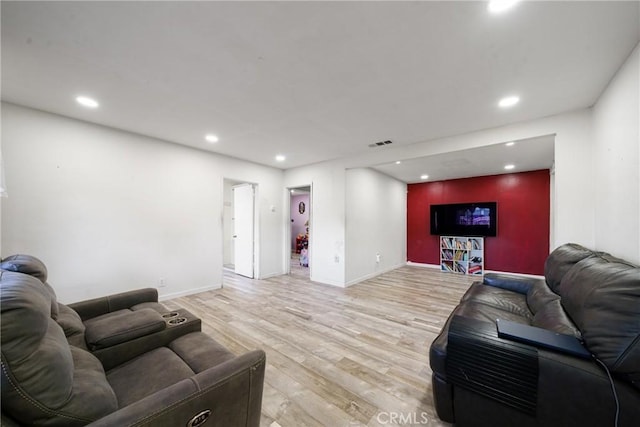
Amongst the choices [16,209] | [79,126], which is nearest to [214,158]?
[79,126]

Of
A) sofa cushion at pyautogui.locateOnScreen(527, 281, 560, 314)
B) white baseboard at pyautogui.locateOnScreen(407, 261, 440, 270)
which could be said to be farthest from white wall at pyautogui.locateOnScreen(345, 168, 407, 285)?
sofa cushion at pyautogui.locateOnScreen(527, 281, 560, 314)

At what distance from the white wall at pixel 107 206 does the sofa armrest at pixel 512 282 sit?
4186 millimetres

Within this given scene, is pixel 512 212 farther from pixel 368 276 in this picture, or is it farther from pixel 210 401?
pixel 210 401

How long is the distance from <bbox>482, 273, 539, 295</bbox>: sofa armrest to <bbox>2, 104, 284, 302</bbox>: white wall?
4186 millimetres

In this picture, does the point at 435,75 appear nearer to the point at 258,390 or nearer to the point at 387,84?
the point at 387,84

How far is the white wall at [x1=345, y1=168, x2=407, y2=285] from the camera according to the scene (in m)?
4.77

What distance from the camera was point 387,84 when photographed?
2203 millimetres

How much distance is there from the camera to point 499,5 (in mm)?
1399

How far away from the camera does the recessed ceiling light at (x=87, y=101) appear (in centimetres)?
249

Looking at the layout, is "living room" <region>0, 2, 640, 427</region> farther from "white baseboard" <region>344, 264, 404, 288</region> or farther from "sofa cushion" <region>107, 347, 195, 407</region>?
"sofa cushion" <region>107, 347, 195, 407</region>

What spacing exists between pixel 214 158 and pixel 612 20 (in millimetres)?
4751

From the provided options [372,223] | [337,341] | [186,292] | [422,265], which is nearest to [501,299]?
[337,341]

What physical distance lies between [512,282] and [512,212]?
12.1ft

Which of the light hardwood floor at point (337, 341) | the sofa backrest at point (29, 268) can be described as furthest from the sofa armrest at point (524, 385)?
the sofa backrest at point (29, 268)
